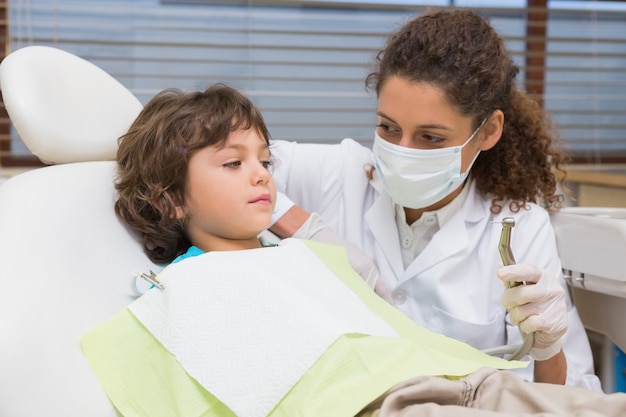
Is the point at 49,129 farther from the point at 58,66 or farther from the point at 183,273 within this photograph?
the point at 183,273

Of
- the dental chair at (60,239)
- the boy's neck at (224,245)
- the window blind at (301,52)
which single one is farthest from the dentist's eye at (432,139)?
the window blind at (301,52)

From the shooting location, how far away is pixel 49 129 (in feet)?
4.52

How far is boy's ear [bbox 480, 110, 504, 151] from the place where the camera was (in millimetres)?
1553

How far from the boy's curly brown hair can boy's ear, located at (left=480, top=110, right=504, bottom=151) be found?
47cm

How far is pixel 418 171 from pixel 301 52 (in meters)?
1.64

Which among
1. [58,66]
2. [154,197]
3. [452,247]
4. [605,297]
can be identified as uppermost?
[58,66]

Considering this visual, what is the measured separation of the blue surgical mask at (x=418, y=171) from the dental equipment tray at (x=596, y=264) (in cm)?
25

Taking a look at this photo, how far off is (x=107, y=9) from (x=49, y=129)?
1.57 meters

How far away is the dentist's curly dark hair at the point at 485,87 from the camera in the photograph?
4.85 feet

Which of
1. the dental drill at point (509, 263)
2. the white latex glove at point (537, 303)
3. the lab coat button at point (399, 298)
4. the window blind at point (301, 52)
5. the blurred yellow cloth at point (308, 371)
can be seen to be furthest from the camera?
the window blind at point (301, 52)

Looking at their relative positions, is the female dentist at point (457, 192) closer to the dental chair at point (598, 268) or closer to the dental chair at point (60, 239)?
the dental chair at point (598, 268)

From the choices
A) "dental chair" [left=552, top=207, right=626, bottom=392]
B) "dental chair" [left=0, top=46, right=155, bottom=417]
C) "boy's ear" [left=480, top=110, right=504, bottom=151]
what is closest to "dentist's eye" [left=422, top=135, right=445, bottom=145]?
"boy's ear" [left=480, top=110, right=504, bottom=151]

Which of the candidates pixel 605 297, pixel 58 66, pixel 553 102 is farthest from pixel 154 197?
pixel 553 102

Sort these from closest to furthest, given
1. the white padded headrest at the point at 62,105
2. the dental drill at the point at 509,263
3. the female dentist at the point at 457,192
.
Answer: the dental drill at the point at 509,263
the white padded headrest at the point at 62,105
the female dentist at the point at 457,192
